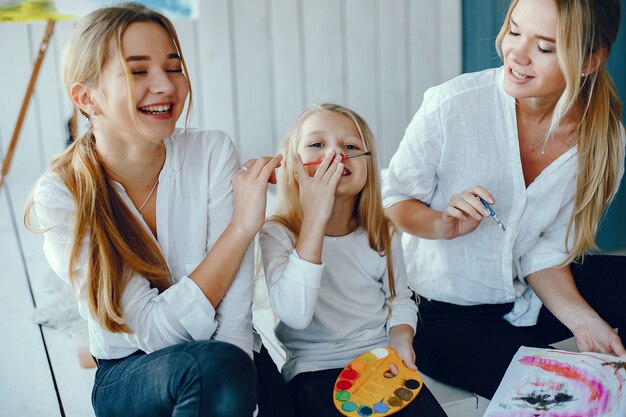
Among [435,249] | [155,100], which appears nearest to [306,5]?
[435,249]

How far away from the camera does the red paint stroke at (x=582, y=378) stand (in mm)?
1128

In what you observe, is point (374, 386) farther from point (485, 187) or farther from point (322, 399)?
point (485, 187)

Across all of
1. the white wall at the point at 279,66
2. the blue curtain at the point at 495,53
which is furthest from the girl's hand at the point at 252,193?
the white wall at the point at 279,66

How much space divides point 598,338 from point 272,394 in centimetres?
68

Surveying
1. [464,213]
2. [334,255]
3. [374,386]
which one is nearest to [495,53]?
[464,213]

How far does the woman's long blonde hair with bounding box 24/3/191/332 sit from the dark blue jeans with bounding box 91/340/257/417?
0.30 feet

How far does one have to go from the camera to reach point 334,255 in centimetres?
135

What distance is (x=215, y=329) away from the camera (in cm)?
116

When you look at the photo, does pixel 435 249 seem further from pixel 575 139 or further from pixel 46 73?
pixel 46 73

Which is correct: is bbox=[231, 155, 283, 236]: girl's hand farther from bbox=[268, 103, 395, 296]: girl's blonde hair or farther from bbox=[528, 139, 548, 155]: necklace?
bbox=[528, 139, 548, 155]: necklace

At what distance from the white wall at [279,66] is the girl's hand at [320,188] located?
77.8 inches

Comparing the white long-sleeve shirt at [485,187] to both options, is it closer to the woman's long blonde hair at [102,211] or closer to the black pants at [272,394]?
the black pants at [272,394]

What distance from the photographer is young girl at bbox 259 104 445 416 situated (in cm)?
123

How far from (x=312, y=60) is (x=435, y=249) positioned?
1894mm
